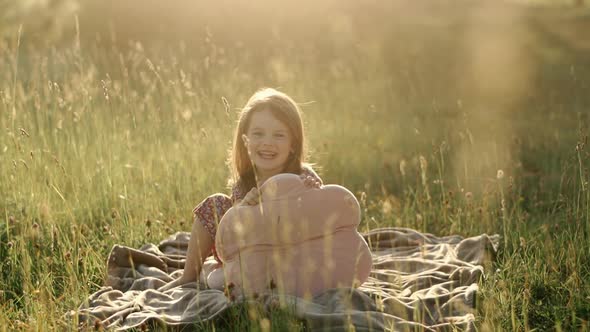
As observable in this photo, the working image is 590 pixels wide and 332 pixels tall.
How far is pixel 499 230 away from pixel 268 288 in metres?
2.12

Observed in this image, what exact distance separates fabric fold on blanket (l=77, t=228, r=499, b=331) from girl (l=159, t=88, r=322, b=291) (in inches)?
6.7

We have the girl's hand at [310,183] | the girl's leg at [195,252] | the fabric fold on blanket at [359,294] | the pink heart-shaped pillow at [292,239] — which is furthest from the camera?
the girl's leg at [195,252]

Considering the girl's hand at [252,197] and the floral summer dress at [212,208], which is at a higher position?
the girl's hand at [252,197]

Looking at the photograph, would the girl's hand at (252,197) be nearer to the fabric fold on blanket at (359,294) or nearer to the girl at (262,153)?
the girl at (262,153)

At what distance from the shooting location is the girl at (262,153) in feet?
12.3

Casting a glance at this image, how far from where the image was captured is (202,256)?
3869 millimetres

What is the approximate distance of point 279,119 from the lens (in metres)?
3.77

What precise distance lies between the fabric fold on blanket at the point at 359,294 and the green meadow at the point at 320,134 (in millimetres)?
111

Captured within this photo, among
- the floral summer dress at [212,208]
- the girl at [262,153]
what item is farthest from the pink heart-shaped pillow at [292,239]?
the floral summer dress at [212,208]

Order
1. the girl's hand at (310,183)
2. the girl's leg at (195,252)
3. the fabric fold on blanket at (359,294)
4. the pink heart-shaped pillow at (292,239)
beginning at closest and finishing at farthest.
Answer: the fabric fold on blanket at (359,294) → the pink heart-shaped pillow at (292,239) → the girl's hand at (310,183) → the girl's leg at (195,252)

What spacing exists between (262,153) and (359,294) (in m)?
0.93

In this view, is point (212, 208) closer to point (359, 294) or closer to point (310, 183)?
point (310, 183)

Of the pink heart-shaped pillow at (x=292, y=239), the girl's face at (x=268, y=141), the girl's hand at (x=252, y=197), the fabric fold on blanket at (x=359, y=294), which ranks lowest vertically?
the fabric fold on blanket at (x=359, y=294)

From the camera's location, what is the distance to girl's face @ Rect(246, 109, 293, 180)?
3.73 metres
